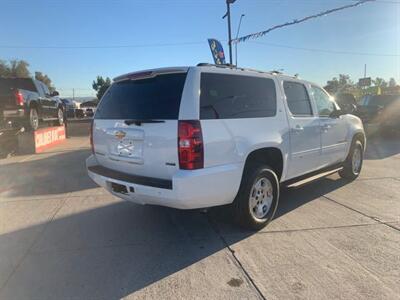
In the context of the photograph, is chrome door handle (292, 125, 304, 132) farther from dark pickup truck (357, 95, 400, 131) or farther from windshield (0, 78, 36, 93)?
dark pickup truck (357, 95, 400, 131)

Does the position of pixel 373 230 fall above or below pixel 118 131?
below

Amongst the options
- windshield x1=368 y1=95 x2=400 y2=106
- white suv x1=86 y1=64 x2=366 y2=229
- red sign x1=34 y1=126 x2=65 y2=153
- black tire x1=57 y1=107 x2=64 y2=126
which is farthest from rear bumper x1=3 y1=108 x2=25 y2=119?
windshield x1=368 y1=95 x2=400 y2=106

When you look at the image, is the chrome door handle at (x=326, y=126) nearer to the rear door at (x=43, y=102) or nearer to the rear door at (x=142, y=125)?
the rear door at (x=142, y=125)

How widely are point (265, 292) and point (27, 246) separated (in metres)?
2.78

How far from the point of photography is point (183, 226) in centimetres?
470

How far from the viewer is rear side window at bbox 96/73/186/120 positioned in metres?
3.73

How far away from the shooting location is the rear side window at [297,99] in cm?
506

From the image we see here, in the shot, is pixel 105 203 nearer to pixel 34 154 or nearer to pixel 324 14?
pixel 34 154

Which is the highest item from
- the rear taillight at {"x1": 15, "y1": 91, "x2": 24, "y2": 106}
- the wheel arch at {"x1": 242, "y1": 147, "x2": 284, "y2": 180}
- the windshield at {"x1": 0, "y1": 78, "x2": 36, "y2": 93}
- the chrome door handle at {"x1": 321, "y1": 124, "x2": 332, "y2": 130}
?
the windshield at {"x1": 0, "y1": 78, "x2": 36, "y2": 93}

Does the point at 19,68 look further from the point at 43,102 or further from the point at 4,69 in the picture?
the point at 43,102

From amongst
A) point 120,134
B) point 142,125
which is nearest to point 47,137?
point 120,134

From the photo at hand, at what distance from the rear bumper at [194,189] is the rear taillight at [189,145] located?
90 millimetres

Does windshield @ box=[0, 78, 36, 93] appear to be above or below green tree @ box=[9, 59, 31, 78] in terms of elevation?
below

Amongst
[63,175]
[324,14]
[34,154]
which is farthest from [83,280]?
[324,14]
